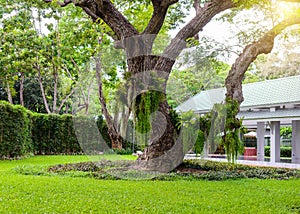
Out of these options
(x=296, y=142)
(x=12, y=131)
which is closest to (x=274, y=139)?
(x=296, y=142)

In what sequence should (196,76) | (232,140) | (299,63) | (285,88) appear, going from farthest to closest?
1. (299,63)
2. (285,88)
3. (196,76)
4. (232,140)

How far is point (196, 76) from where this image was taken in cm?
1327

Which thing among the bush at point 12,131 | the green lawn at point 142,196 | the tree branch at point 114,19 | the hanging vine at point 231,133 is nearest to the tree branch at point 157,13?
the tree branch at point 114,19

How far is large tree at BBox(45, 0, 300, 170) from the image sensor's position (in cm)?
1127

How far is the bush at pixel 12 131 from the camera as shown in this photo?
48.1 ft

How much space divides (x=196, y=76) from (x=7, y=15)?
1248cm

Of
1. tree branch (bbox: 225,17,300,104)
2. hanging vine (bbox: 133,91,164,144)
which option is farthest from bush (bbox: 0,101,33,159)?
tree branch (bbox: 225,17,300,104)

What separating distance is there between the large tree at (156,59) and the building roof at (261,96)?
145cm

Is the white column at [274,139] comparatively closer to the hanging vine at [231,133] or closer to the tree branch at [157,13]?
the hanging vine at [231,133]

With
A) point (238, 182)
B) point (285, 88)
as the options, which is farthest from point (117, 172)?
point (285, 88)

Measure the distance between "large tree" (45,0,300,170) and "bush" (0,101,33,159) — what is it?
→ 5.49m

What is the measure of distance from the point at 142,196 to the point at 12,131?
1017cm

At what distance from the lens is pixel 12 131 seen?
1520 centimetres

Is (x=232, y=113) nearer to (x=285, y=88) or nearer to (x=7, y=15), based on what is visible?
(x=285, y=88)
